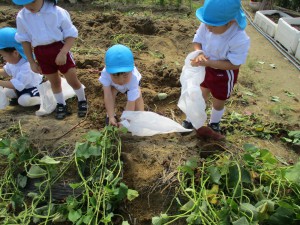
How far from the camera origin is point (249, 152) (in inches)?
92.6

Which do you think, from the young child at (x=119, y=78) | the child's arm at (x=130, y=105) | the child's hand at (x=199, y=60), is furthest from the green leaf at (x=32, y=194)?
the child's hand at (x=199, y=60)

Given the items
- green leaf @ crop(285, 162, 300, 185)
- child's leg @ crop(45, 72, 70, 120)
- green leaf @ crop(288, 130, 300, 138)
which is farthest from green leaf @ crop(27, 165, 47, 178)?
green leaf @ crop(288, 130, 300, 138)

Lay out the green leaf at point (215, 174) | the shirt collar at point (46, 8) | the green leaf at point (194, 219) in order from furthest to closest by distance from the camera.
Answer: the shirt collar at point (46, 8) < the green leaf at point (215, 174) < the green leaf at point (194, 219)

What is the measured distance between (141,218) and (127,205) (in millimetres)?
143

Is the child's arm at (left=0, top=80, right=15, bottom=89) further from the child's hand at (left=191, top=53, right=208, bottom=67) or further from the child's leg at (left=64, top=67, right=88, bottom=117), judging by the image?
the child's hand at (left=191, top=53, right=208, bottom=67)

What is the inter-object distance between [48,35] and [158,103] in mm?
1432

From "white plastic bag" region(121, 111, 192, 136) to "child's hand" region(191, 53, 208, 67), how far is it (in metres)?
0.59

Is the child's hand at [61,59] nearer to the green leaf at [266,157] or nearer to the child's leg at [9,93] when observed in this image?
the child's leg at [9,93]

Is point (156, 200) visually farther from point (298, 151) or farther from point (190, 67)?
point (298, 151)

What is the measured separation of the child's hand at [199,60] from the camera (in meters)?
A: 2.47

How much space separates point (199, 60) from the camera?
2475 millimetres

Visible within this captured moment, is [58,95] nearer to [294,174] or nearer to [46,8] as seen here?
[46,8]

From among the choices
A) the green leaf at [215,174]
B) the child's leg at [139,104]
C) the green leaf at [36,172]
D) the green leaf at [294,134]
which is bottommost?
the green leaf at [294,134]

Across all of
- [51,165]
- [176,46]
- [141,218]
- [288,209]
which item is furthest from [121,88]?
[176,46]
